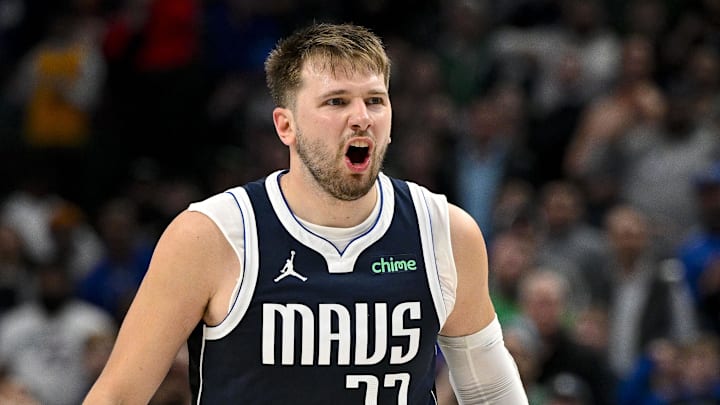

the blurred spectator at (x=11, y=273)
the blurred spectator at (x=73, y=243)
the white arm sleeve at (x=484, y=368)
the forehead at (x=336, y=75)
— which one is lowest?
the white arm sleeve at (x=484, y=368)

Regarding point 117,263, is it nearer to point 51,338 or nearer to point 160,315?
point 51,338

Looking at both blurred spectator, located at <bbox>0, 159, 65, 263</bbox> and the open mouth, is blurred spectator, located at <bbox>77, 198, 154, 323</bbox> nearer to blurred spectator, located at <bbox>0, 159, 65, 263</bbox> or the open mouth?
blurred spectator, located at <bbox>0, 159, 65, 263</bbox>

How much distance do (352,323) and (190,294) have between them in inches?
19.6

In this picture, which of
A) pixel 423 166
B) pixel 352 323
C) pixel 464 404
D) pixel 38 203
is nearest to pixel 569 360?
pixel 423 166

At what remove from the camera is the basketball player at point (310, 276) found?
3.98 metres

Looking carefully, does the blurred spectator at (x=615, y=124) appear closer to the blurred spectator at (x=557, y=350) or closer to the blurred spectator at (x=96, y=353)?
the blurred spectator at (x=557, y=350)

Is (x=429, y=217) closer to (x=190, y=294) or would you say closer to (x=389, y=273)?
(x=389, y=273)

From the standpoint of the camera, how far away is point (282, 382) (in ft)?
13.3

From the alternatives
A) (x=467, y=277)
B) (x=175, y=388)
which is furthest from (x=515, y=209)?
(x=467, y=277)

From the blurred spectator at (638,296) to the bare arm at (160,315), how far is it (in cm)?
497

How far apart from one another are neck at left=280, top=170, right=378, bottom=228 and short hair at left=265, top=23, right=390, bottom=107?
0.84ft

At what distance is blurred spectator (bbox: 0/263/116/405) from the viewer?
31.2 feet

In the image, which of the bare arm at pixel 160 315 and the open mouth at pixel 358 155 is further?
the open mouth at pixel 358 155

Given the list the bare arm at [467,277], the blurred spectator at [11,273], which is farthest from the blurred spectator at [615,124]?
the bare arm at [467,277]
